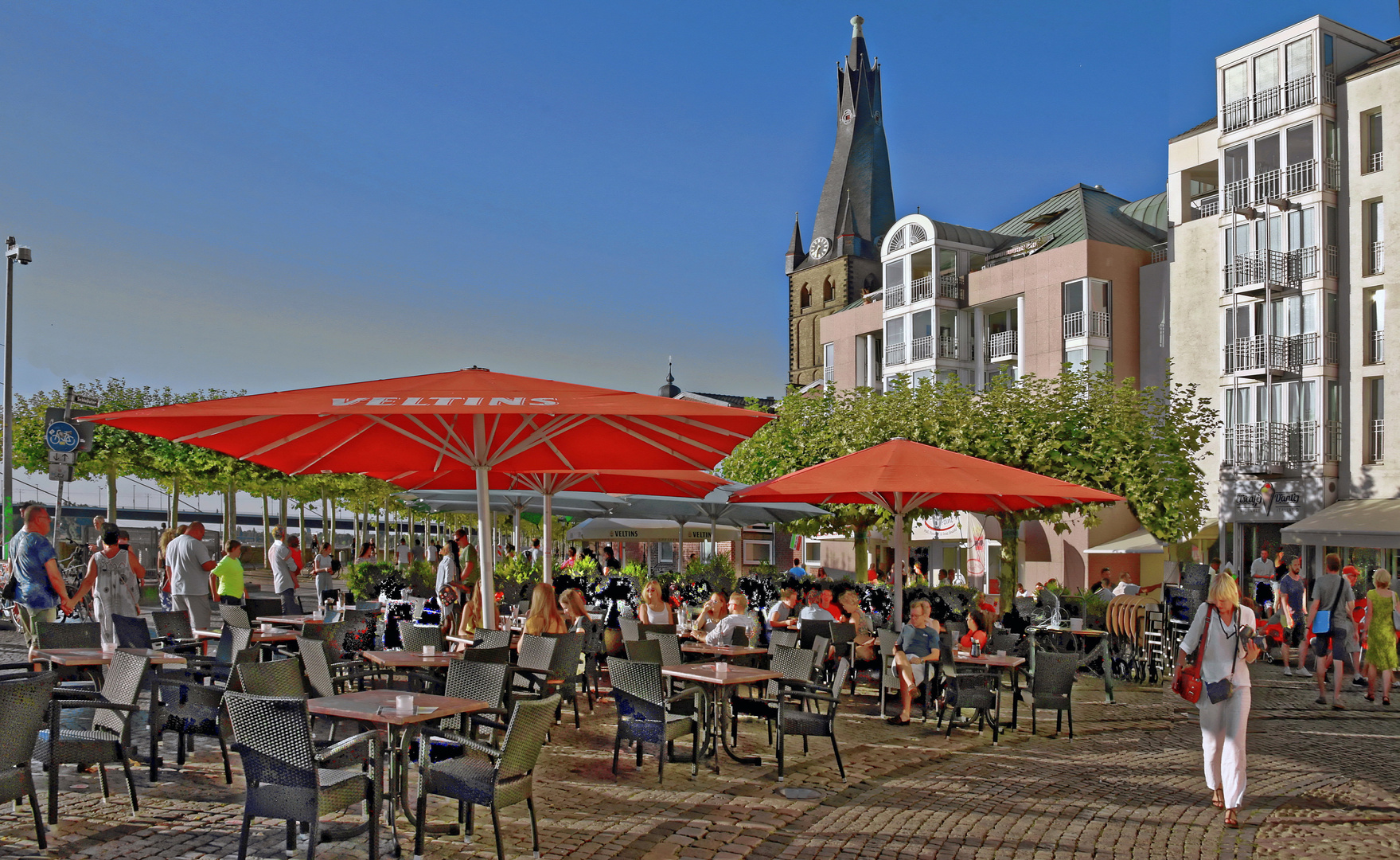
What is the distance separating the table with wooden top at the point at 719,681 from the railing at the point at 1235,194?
3039 centimetres

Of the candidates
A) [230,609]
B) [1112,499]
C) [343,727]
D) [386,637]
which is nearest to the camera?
[343,727]

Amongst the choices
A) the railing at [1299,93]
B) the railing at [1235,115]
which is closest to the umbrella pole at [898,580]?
the railing at [1299,93]

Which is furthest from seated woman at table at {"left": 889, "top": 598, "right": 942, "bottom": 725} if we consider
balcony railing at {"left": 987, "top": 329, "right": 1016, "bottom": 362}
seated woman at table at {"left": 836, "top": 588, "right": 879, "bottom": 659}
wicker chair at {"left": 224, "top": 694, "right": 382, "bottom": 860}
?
balcony railing at {"left": 987, "top": 329, "right": 1016, "bottom": 362}

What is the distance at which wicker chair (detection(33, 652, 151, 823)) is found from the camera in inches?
261

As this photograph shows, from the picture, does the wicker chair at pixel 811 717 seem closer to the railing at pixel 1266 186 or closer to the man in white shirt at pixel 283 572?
the man in white shirt at pixel 283 572

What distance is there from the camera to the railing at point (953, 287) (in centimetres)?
4778

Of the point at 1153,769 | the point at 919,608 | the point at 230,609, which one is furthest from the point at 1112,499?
the point at 230,609

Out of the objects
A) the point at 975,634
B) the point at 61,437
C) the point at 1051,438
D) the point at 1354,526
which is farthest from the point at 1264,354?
the point at 61,437

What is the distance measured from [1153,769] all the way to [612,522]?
13652 mm

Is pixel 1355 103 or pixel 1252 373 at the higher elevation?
pixel 1355 103

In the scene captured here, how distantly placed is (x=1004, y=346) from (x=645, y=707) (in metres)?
39.0

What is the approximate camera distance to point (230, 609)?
37.5 ft

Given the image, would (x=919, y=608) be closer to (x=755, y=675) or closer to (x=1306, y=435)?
(x=755, y=675)

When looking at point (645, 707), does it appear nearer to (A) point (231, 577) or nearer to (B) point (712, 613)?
(B) point (712, 613)
